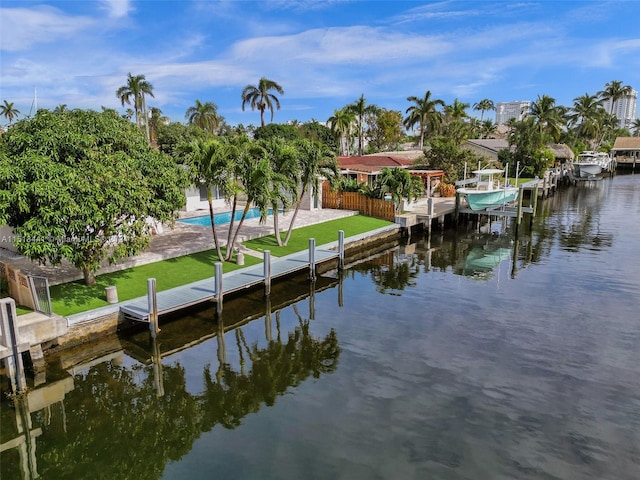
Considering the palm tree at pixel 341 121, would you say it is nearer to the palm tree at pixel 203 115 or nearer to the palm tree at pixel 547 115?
the palm tree at pixel 203 115

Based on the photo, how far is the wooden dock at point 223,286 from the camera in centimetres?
1504

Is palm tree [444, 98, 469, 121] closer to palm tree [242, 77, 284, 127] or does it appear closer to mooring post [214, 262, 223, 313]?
palm tree [242, 77, 284, 127]

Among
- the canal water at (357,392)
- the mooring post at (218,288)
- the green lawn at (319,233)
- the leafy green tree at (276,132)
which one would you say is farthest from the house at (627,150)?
the mooring post at (218,288)

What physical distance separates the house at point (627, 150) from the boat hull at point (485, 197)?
261 feet

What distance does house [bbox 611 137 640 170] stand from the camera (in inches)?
3935

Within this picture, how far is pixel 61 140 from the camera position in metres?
15.0

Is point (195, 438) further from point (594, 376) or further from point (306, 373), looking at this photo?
point (594, 376)

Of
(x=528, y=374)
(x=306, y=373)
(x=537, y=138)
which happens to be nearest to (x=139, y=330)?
(x=306, y=373)

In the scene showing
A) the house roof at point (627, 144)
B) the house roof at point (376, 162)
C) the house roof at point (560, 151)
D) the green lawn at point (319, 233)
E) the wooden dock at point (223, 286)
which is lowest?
the wooden dock at point (223, 286)

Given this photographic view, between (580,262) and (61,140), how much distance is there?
25011 millimetres

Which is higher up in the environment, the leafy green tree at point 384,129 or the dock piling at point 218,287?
the leafy green tree at point 384,129

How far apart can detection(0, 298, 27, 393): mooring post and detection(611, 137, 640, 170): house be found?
112 m

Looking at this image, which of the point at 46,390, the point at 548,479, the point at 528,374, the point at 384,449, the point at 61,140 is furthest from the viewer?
the point at 61,140

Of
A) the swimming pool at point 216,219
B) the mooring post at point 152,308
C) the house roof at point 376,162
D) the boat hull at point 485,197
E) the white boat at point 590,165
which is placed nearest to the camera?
the mooring post at point 152,308
